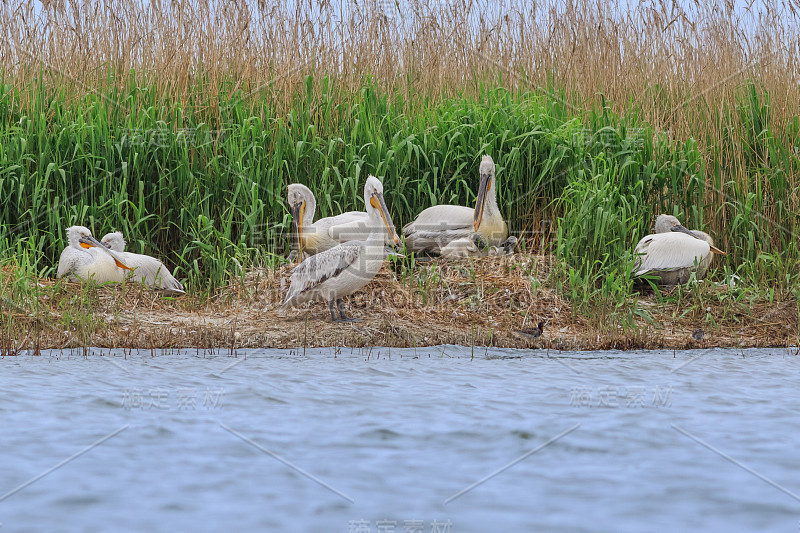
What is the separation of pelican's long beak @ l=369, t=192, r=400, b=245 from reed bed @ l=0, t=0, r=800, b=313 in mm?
1016

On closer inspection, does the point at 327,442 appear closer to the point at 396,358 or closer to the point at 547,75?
the point at 396,358

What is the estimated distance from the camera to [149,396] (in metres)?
4.38

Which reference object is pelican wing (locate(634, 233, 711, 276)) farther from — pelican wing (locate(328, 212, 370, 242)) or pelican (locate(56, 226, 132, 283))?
pelican (locate(56, 226, 132, 283))

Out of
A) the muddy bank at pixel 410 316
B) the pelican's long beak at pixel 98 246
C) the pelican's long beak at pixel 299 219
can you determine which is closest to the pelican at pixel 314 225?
the pelican's long beak at pixel 299 219

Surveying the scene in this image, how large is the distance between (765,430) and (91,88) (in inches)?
277

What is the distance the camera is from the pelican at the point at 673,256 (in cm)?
702

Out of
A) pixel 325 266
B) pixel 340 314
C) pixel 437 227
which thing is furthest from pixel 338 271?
pixel 437 227

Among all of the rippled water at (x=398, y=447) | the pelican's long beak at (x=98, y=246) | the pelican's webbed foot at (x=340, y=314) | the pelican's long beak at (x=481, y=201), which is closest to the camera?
the rippled water at (x=398, y=447)

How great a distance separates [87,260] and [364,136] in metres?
2.62

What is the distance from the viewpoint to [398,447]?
3512 millimetres

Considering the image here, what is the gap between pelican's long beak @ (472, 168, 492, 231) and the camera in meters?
7.51

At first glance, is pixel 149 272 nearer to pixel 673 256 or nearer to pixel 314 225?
pixel 314 225

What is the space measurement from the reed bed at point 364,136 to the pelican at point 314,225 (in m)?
0.38

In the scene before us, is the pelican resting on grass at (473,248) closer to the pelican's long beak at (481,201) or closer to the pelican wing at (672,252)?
the pelican's long beak at (481,201)
